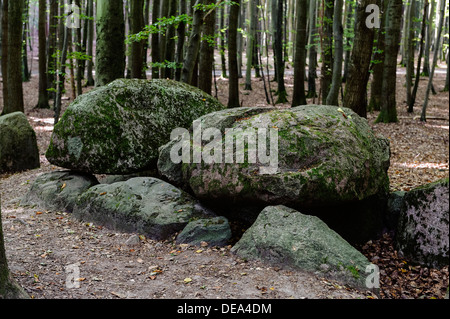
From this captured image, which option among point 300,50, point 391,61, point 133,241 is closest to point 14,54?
point 133,241

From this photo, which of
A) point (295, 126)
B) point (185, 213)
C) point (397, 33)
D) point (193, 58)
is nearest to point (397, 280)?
point (295, 126)

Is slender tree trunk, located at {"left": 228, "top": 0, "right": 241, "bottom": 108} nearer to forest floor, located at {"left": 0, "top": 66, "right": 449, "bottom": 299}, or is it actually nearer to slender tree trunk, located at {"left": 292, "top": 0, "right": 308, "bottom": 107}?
slender tree trunk, located at {"left": 292, "top": 0, "right": 308, "bottom": 107}

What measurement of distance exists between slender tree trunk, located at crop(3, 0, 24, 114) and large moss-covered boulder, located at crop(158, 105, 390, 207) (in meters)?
8.14

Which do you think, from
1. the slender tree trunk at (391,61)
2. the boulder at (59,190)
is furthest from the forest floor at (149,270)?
the slender tree trunk at (391,61)

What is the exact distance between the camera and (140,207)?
232 inches

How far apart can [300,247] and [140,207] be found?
8.21ft

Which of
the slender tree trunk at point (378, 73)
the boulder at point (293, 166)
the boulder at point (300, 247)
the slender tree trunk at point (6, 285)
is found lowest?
the boulder at point (300, 247)

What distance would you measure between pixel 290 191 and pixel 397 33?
962 centimetres

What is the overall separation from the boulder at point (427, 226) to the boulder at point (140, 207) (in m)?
2.92

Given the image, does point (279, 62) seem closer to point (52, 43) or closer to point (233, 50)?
point (233, 50)

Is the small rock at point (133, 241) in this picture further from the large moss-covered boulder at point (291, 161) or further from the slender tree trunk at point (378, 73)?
the slender tree trunk at point (378, 73)

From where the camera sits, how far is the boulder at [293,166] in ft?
17.2

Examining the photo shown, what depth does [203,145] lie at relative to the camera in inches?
244

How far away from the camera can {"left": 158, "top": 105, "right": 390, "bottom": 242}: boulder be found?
524cm
